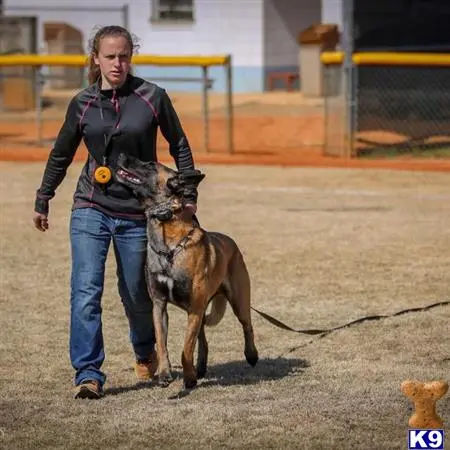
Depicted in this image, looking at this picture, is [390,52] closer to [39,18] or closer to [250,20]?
[250,20]

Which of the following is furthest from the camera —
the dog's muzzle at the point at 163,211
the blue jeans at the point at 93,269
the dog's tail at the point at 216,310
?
the dog's tail at the point at 216,310

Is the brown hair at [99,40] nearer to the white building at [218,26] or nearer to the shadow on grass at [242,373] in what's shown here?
the shadow on grass at [242,373]

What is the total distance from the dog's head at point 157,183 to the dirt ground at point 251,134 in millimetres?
14608

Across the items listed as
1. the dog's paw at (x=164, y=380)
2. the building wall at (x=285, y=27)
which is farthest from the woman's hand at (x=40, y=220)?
the building wall at (x=285, y=27)

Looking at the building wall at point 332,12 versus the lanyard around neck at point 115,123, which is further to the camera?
the building wall at point 332,12

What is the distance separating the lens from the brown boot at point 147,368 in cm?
792

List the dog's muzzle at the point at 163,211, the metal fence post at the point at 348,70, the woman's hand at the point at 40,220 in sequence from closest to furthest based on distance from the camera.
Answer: the dog's muzzle at the point at 163,211 → the woman's hand at the point at 40,220 → the metal fence post at the point at 348,70

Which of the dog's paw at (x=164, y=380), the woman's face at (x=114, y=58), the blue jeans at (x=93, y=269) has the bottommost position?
the dog's paw at (x=164, y=380)

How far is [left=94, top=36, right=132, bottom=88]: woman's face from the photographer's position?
721cm

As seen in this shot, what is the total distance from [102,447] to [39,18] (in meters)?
33.4

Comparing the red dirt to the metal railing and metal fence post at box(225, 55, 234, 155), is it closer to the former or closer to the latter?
metal fence post at box(225, 55, 234, 155)

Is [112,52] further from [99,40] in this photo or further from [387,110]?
[387,110]

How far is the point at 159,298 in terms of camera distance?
24.4ft

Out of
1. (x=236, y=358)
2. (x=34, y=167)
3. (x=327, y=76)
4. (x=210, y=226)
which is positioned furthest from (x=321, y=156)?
(x=236, y=358)
